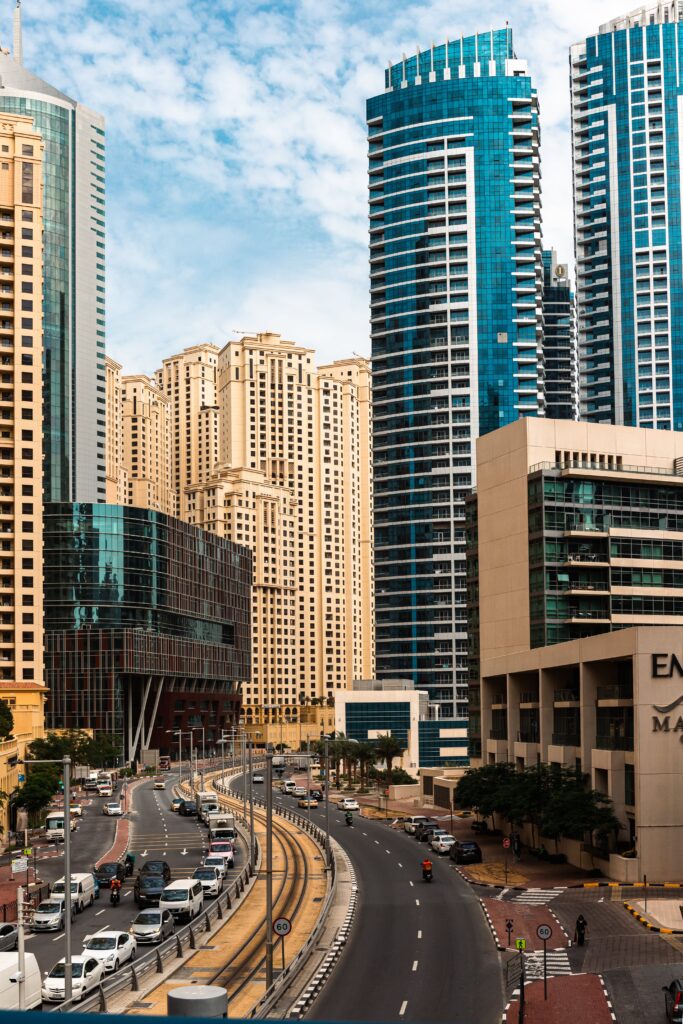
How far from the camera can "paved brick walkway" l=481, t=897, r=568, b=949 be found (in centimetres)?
6047

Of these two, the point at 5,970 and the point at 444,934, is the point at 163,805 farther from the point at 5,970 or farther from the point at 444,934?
the point at 5,970

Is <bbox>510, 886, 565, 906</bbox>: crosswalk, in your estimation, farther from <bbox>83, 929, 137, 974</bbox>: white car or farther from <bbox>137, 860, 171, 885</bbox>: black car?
<bbox>83, 929, 137, 974</bbox>: white car

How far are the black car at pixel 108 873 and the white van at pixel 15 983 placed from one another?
3350cm

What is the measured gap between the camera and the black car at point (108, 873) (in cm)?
8075

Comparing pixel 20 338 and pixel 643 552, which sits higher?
pixel 20 338

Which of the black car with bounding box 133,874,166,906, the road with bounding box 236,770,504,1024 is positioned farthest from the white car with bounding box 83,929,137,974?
the black car with bounding box 133,874,166,906

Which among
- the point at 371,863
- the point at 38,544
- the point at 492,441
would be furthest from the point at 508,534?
the point at 38,544

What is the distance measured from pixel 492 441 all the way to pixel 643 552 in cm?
1885

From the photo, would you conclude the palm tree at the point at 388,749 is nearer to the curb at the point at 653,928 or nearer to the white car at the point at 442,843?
the white car at the point at 442,843

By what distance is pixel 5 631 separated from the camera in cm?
14700

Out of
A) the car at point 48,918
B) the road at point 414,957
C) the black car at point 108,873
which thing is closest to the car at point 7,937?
the car at point 48,918

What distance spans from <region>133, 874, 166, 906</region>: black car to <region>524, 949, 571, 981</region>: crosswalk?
2183 centimetres

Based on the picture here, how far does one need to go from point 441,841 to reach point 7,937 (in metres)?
42.8

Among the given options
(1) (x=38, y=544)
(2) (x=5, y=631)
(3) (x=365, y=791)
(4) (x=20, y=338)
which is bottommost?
(3) (x=365, y=791)
